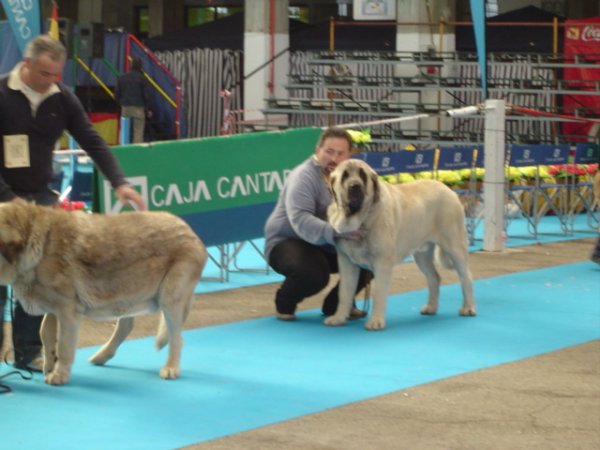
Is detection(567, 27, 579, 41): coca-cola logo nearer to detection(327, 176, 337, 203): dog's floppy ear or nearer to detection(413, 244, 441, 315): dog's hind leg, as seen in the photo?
detection(413, 244, 441, 315): dog's hind leg

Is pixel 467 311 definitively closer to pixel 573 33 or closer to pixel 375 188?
pixel 375 188

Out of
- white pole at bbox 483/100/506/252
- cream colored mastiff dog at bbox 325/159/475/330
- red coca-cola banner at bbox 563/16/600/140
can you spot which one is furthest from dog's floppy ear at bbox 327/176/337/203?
red coca-cola banner at bbox 563/16/600/140

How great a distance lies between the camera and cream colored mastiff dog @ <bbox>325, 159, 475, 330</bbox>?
18.4ft

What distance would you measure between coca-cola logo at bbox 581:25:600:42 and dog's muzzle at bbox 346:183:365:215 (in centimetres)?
1330

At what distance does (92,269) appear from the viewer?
4.27 m

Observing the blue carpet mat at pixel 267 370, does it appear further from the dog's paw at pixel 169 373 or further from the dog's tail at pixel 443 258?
the dog's tail at pixel 443 258

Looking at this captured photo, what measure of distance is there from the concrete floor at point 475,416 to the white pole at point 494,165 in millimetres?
3956

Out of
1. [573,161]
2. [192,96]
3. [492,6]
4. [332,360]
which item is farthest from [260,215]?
[492,6]

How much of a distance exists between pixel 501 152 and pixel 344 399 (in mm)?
5732

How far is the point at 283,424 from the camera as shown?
3.93 metres

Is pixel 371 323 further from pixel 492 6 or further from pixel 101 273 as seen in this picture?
pixel 492 6

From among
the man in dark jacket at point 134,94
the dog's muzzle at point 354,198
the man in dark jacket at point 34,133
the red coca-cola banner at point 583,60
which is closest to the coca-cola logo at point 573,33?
the red coca-cola banner at point 583,60

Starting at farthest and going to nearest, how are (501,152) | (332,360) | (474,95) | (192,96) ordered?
(192,96) < (474,95) < (501,152) < (332,360)

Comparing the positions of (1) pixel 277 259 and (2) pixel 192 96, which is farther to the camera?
(2) pixel 192 96
